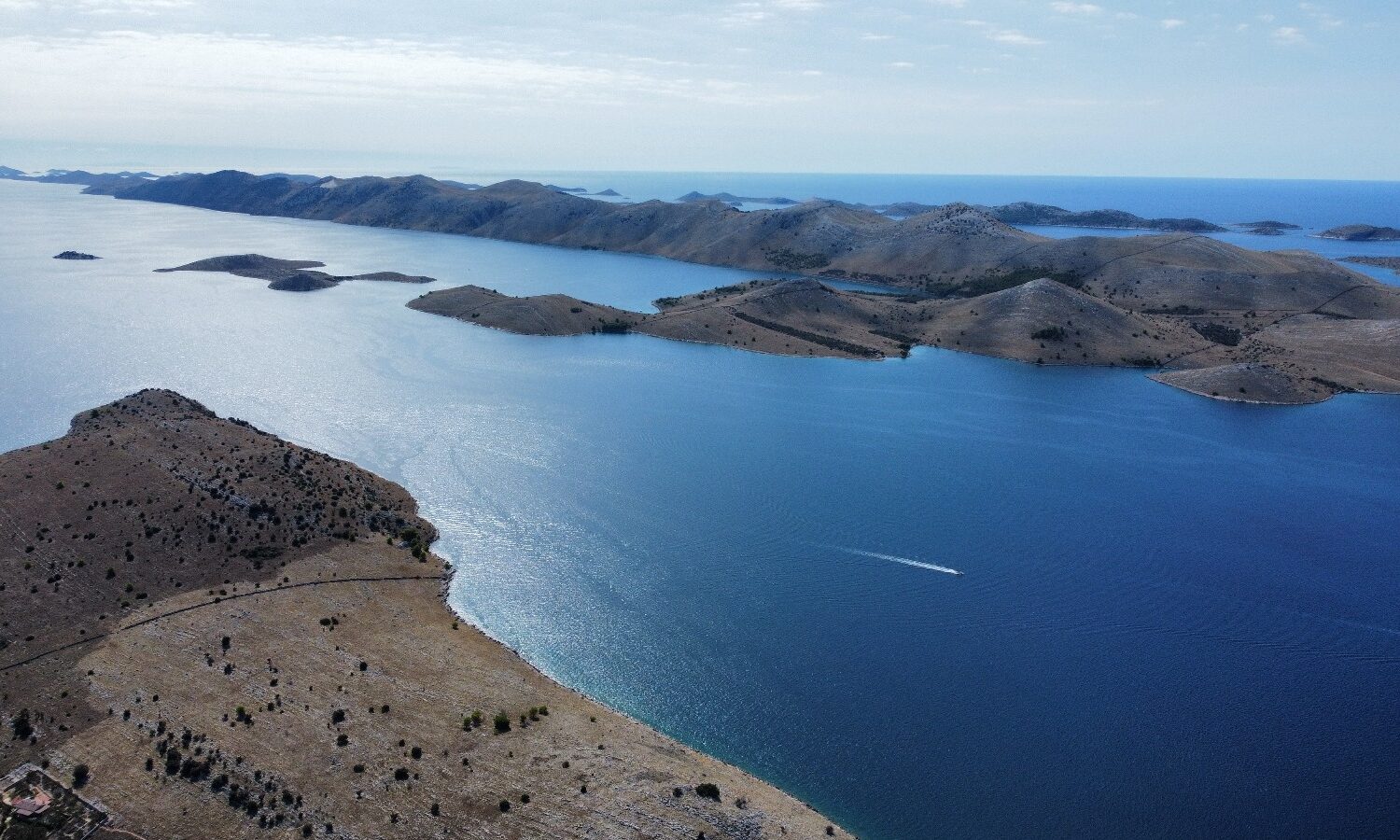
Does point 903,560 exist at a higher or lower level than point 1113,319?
lower

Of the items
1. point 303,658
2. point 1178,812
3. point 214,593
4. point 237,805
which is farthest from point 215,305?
point 1178,812

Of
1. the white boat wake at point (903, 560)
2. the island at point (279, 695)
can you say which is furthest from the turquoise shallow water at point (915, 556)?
the island at point (279, 695)

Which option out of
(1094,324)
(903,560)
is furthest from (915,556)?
(1094,324)

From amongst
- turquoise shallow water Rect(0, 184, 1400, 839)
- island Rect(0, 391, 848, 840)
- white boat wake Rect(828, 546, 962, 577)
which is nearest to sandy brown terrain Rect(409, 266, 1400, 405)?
turquoise shallow water Rect(0, 184, 1400, 839)

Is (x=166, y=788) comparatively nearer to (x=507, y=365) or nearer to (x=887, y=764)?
(x=887, y=764)

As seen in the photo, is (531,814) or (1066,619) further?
(1066,619)

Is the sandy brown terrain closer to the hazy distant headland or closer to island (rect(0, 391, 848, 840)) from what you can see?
the hazy distant headland

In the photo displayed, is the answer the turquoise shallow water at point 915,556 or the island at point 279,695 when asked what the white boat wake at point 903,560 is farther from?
the island at point 279,695

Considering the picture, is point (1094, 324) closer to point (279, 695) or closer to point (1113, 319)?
point (1113, 319)
